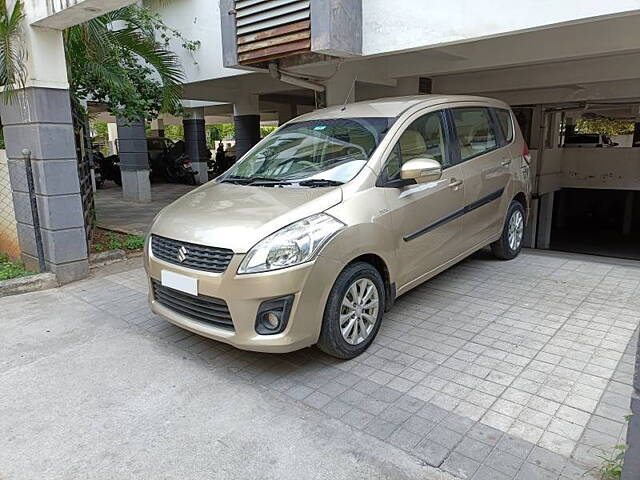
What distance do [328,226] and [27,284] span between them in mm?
3649

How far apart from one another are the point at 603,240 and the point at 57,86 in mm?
18492

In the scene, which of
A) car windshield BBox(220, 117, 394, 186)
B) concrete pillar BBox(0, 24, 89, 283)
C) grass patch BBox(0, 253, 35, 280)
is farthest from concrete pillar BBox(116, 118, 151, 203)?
car windshield BBox(220, 117, 394, 186)

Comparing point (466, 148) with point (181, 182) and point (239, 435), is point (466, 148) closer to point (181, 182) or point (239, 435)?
point (239, 435)

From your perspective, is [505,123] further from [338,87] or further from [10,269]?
[10,269]

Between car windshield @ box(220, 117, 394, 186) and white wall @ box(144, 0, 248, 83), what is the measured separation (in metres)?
3.65

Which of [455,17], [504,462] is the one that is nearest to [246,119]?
[455,17]

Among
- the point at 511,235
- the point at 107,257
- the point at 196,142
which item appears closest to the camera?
the point at 511,235

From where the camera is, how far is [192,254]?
3.14 meters

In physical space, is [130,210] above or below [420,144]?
below

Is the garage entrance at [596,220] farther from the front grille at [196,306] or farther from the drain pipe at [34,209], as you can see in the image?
the front grille at [196,306]

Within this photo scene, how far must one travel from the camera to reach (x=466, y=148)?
4.48 metres

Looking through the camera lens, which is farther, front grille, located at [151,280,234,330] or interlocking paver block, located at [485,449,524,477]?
front grille, located at [151,280,234,330]

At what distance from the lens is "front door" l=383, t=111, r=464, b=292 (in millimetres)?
3639

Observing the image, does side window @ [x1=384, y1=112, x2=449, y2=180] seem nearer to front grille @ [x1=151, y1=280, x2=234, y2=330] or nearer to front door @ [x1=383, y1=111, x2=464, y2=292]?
front door @ [x1=383, y1=111, x2=464, y2=292]
